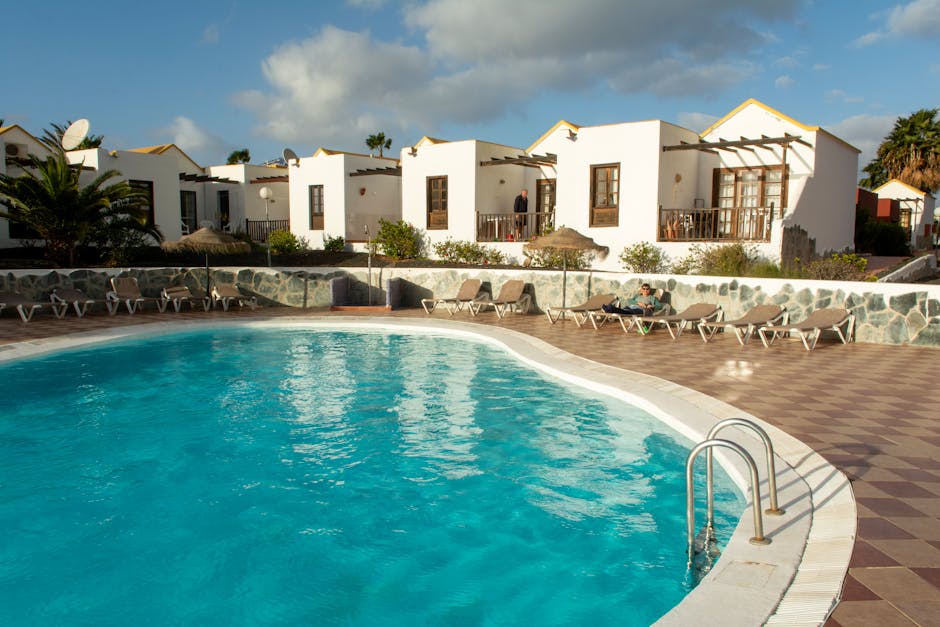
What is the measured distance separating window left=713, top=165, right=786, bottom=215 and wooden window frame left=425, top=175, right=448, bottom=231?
899 cm

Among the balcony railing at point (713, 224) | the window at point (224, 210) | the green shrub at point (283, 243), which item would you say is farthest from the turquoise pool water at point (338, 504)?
the window at point (224, 210)

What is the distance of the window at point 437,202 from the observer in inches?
915

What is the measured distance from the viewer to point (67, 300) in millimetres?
15461

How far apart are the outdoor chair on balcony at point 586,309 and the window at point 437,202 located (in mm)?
9071

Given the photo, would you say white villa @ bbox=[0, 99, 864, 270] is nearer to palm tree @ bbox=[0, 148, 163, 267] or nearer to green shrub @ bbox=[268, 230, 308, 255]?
green shrub @ bbox=[268, 230, 308, 255]

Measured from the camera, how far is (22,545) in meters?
5.05

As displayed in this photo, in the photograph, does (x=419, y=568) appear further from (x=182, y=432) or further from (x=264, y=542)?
(x=182, y=432)

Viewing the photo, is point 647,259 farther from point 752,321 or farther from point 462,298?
point 752,321

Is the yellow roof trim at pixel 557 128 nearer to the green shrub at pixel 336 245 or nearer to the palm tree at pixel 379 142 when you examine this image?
the green shrub at pixel 336 245

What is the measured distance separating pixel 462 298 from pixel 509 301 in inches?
54.2

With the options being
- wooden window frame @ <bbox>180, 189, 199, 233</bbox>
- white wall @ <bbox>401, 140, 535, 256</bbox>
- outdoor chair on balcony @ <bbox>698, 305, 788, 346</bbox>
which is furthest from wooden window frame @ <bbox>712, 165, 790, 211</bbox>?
wooden window frame @ <bbox>180, 189, 199, 233</bbox>

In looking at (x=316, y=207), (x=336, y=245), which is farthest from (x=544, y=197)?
(x=316, y=207)

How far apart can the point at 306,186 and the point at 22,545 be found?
898 inches

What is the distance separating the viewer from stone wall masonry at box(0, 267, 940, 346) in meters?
11.5
